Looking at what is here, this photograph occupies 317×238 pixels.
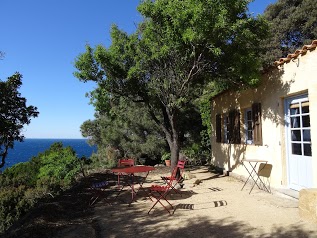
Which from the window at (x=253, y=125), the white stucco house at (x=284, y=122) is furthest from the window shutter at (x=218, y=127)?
the window at (x=253, y=125)

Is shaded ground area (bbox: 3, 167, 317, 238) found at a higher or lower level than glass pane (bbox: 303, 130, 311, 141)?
lower

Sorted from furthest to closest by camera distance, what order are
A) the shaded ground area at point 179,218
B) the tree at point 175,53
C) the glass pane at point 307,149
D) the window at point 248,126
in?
the window at point 248,126, the tree at point 175,53, the glass pane at point 307,149, the shaded ground area at point 179,218

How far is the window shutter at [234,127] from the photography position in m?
9.82

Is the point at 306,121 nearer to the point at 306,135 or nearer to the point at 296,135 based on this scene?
the point at 306,135

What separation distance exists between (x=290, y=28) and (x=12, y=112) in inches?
722

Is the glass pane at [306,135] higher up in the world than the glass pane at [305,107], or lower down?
lower down

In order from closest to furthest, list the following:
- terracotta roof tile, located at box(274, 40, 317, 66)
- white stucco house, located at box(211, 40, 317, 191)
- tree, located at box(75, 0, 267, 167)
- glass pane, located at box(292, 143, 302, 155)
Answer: terracotta roof tile, located at box(274, 40, 317, 66) → white stucco house, located at box(211, 40, 317, 191) → glass pane, located at box(292, 143, 302, 155) → tree, located at box(75, 0, 267, 167)

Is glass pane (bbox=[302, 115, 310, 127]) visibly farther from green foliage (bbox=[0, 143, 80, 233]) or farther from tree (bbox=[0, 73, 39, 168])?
tree (bbox=[0, 73, 39, 168])

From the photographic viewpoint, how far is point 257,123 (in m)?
8.36

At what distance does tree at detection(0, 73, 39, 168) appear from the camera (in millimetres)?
9557

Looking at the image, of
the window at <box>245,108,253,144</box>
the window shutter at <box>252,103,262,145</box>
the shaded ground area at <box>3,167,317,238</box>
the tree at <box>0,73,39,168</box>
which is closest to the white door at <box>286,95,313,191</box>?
the shaded ground area at <box>3,167,317,238</box>

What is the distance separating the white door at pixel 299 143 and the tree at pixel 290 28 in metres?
12.8

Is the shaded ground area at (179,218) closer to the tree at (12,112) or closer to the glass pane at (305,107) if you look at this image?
the glass pane at (305,107)

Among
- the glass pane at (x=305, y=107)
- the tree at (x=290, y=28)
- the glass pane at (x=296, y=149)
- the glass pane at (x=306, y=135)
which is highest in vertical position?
the tree at (x=290, y=28)
